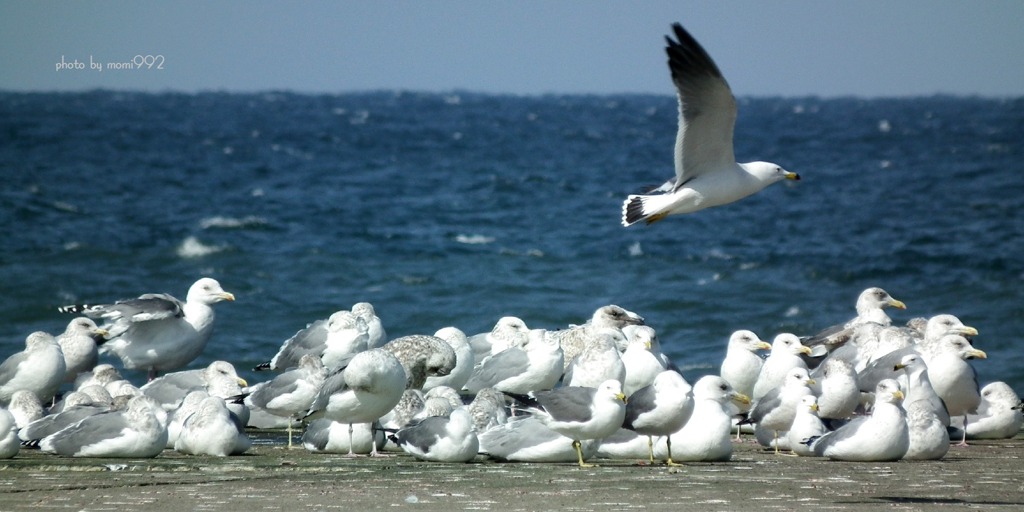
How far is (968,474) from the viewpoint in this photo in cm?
870

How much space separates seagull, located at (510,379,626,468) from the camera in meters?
9.00

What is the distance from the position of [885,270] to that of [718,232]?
7.92 m

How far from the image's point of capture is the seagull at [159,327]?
1327 cm

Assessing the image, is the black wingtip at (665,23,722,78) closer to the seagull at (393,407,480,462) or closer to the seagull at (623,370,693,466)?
the seagull at (623,370,693,466)

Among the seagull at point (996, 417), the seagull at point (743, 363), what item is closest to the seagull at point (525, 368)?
the seagull at point (743, 363)

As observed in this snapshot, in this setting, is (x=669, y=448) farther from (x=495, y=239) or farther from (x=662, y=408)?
Result: (x=495, y=239)

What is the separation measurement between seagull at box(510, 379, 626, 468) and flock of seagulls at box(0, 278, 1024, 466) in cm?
1

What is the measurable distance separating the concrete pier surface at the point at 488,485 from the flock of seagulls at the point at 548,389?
0.21m

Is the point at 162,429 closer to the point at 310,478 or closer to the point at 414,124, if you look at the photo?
the point at 310,478

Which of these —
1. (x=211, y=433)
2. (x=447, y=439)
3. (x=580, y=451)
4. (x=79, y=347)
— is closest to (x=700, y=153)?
(x=580, y=451)

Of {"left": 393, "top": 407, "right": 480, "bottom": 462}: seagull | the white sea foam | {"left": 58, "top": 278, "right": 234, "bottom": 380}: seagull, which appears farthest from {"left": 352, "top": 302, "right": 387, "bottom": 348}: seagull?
the white sea foam

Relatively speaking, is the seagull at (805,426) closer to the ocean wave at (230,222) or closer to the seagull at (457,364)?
the seagull at (457,364)

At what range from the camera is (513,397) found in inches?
381

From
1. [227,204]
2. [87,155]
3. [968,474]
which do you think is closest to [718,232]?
[227,204]
